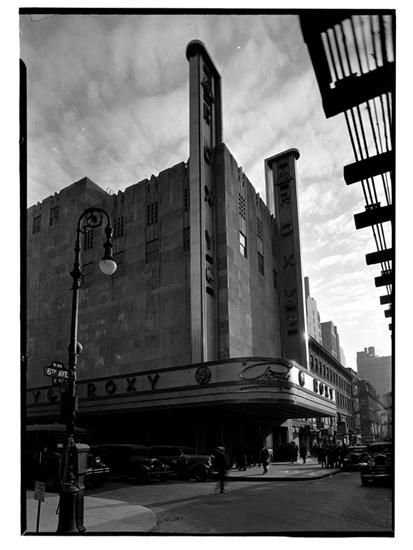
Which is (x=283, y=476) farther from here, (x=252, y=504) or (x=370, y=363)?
(x=370, y=363)

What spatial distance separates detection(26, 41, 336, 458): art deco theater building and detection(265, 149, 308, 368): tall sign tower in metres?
1.77

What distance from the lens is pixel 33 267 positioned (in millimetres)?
34406

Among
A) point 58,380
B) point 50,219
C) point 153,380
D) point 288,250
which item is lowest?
point 153,380

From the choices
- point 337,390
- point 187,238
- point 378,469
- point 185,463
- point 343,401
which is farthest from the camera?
point 343,401

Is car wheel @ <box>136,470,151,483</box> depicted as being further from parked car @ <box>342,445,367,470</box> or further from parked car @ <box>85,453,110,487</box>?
parked car @ <box>342,445,367,470</box>

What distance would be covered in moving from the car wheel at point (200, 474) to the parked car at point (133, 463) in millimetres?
1377

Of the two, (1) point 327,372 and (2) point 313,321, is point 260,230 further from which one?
(2) point 313,321

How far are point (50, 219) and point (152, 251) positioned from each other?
29.9 feet

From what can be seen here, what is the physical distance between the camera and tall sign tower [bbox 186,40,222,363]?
2792 cm

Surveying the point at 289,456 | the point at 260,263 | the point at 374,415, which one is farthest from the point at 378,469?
the point at 260,263

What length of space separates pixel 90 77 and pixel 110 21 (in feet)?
7.66

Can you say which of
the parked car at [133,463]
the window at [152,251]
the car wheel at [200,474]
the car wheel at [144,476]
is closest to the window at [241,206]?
the window at [152,251]

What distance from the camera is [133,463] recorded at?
21.5 m

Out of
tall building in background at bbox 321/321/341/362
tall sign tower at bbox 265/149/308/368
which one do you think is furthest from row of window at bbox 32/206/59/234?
tall building in background at bbox 321/321/341/362
